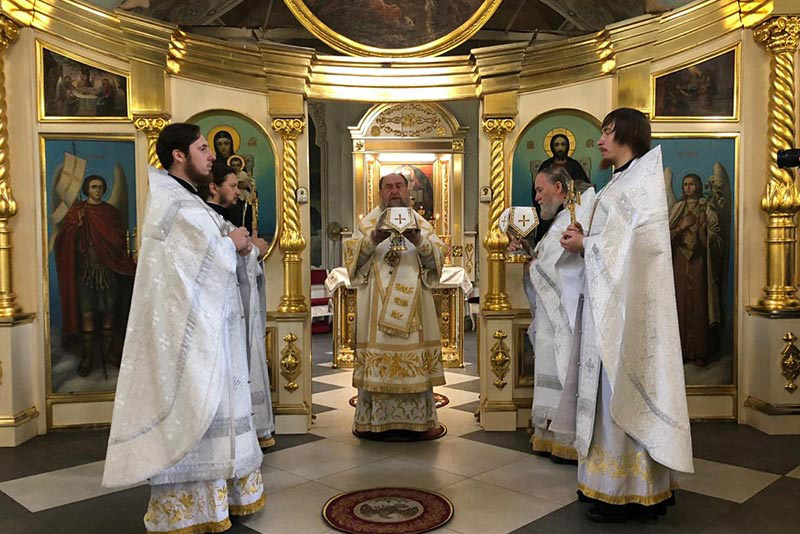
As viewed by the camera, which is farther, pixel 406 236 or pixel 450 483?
pixel 406 236

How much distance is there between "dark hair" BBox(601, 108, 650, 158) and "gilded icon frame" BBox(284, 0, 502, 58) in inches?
113

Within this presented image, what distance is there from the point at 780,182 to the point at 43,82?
581cm

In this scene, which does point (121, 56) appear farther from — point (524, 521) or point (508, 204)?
point (524, 521)

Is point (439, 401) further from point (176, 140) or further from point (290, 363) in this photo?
point (176, 140)

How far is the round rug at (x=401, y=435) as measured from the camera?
566 centimetres

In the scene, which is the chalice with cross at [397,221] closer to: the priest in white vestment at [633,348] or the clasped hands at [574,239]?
the clasped hands at [574,239]

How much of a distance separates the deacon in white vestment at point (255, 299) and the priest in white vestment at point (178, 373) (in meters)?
0.97

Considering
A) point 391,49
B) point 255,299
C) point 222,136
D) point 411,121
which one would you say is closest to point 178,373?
point 255,299

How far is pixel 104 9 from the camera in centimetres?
577

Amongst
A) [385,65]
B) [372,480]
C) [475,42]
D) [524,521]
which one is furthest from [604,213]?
[475,42]

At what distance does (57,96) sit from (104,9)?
0.79 meters

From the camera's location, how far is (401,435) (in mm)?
5770

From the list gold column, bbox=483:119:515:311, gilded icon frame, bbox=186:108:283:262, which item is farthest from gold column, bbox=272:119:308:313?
gold column, bbox=483:119:515:311

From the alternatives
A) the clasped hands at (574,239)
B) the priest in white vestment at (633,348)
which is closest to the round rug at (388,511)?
the priest in white vestment at (633,348)
